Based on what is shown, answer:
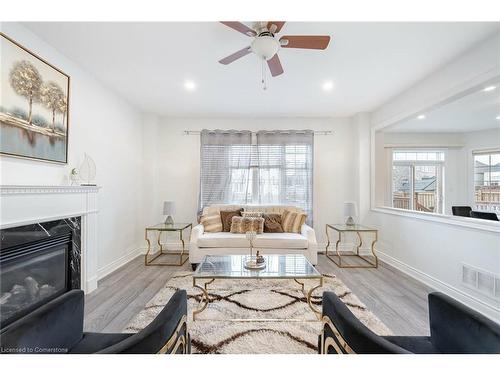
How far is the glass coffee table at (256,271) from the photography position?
201 cm

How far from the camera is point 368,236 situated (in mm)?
4102

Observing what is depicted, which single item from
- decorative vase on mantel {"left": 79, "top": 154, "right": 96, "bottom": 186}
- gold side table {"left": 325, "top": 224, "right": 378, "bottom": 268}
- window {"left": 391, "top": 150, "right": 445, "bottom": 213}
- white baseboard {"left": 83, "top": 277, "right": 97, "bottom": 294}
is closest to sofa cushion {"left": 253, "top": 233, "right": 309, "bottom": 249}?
gold side table {"left": 325, "top": 224, "right": 378, "bottom": 268}

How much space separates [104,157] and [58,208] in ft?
3.70

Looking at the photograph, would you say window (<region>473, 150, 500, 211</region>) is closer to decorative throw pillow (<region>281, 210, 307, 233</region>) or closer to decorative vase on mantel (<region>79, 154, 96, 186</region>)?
decorative throw pillow (<region>281, 210, 307, 233</region>)

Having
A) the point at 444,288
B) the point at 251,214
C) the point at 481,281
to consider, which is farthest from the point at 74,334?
the point at 444,288

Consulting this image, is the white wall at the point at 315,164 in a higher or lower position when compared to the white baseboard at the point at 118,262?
higher

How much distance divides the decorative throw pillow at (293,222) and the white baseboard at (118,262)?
251 centimetres

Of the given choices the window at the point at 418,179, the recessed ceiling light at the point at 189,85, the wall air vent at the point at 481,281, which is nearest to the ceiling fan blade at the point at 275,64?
the recessed ceiling light at the point at 189,85

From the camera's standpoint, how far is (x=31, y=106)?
2041mm

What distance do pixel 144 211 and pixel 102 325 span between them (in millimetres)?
2456

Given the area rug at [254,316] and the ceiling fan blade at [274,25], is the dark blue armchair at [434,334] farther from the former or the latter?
the ceiling fan blade at [274,25]

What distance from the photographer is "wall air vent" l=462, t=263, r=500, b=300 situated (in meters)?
2.08

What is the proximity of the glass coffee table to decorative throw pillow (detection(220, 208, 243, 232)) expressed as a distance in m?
1.07
